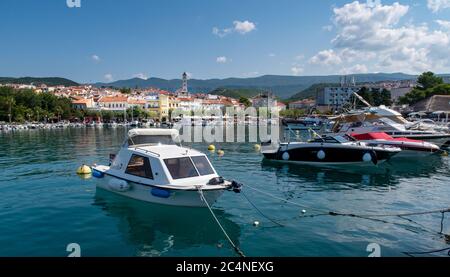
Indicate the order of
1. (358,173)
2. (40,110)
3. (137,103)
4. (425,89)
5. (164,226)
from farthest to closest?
(137,103)
(40,110)
(425,89)
(358,173)
(164,226)

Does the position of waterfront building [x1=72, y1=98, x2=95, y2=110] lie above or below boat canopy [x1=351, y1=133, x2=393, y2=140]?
above

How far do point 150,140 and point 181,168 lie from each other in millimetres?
4793

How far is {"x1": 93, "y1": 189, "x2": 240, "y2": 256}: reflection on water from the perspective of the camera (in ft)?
37.4

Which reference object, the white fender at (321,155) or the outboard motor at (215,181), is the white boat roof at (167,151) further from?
the white fender at (321,155)

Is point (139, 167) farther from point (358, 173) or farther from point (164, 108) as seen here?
point (164, 108)

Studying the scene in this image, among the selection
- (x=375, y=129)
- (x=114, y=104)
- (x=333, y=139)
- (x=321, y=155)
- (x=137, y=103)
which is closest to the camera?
(x=321, y=155)

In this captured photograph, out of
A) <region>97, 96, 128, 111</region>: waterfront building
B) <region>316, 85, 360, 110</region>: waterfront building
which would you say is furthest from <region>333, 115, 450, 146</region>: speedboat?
<region>316, 85, 360, 110</region>: waterfront building

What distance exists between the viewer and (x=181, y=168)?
46.8ft

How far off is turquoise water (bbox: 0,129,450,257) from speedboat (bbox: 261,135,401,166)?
2900 mm

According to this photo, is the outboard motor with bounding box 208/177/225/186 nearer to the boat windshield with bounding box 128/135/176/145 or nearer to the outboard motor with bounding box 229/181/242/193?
the outboard motor with bounding box 229/181/242/193

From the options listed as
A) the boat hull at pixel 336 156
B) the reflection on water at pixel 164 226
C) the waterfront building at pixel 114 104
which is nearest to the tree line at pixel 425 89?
the boat hull at pixel 336 156

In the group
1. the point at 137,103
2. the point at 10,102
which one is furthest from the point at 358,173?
the point at 137,103

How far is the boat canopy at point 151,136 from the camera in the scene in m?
17.8

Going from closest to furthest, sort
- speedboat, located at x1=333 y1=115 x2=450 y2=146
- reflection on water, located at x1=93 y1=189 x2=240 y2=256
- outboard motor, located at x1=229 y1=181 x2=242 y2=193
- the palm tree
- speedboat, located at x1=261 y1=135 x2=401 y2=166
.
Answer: reflection on water, located at x1=93 y1=189 x2=240 y2=256
outboard motor, located at x1=229 y1=181 x2=242 y2=193
speedboat, located at x1=261 y1=135 x2=401 y2=166
speedboat, located at x1=333 y1=115 x2=450 y2=146
the palm tree
